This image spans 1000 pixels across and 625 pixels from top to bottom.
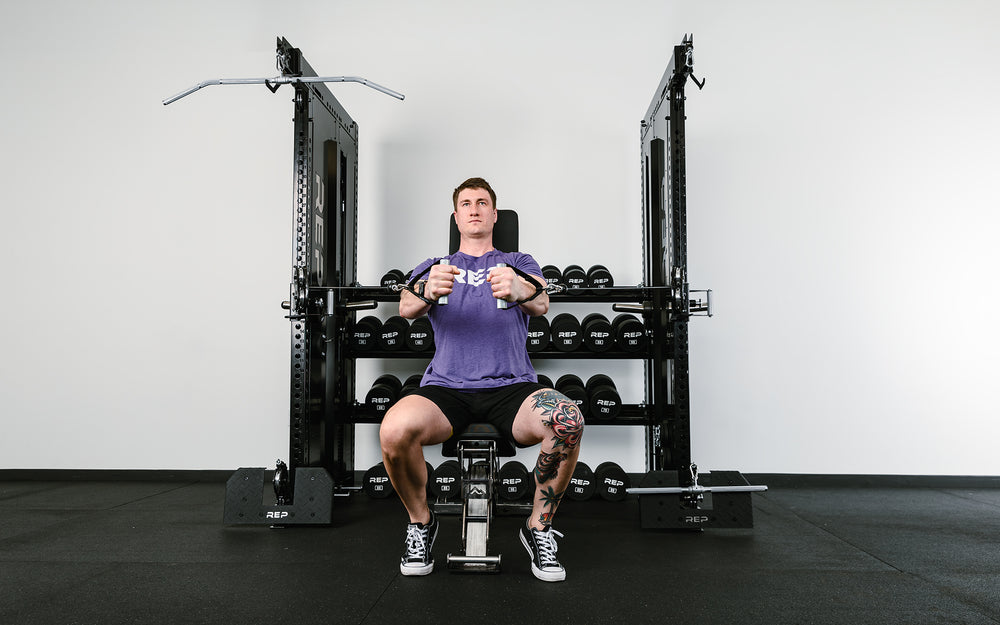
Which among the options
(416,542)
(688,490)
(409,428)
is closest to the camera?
(409,428)

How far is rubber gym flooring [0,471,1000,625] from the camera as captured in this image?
5.40 ft

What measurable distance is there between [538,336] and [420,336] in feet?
2.01

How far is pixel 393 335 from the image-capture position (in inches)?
126

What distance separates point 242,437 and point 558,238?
87.3 inches

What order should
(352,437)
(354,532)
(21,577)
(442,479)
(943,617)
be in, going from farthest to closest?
1. (352,437)
2. (442,479)
3. (354,532)
4. (21,577)
5. (943,617)

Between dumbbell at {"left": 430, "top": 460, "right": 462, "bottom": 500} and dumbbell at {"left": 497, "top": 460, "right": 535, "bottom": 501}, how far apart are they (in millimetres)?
215

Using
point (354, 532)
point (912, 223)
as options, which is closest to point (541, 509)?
point (354, 532)

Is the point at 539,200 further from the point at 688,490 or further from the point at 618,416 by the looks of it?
the point at 688,490

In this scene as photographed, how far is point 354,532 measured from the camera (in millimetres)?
2523

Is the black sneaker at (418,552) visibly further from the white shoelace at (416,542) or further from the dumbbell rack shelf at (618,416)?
the dumbbell rack shelf at (618,416)

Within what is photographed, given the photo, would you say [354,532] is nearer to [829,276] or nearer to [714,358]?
[714,358]

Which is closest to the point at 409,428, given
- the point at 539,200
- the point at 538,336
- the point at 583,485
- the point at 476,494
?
the point at 476,494

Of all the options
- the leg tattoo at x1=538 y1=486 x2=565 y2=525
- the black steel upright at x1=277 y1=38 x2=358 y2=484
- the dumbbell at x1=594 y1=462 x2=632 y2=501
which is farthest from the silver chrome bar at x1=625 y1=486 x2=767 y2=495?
the black steel upright at x1=277 y1=38 x2=358 y2=484

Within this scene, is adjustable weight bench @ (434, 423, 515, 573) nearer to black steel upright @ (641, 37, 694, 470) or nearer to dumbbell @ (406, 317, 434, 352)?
black steel upright @ (641, 37, 694, 470)
